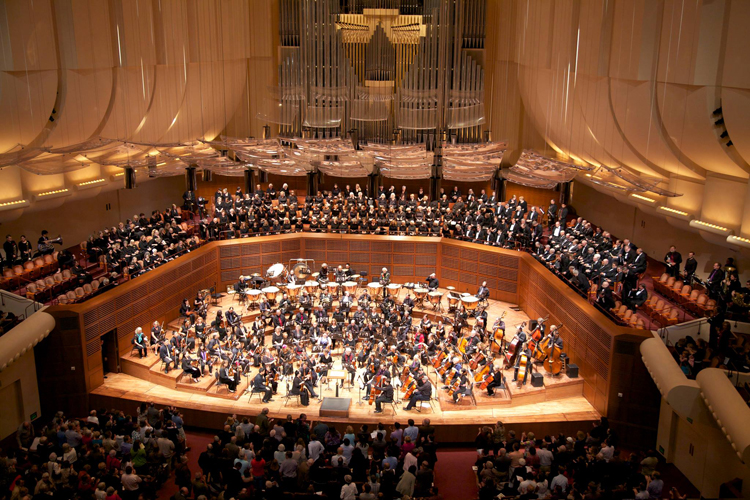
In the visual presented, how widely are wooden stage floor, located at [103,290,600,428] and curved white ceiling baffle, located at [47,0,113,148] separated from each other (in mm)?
5372

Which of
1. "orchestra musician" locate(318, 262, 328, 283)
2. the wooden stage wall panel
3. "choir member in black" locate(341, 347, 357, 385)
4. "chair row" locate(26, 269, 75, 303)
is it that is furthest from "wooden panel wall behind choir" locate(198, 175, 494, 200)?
"choir member in black" locate(341, 347, 357, 385)

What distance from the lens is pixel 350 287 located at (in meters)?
17.9

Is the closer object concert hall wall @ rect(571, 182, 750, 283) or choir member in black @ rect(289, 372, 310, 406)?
choir member in black @ rect(289, 372, 310, 406)

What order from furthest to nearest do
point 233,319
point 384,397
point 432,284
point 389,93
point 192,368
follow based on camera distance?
point 389,93 < point 432,284 < point 233,319 < point 192,368 < point 384,397

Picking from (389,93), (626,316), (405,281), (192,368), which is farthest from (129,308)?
(389,93)

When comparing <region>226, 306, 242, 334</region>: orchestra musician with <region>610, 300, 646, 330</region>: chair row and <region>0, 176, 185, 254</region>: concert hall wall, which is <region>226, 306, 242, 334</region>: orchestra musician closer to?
<region>0, 176, 185, 254</region>: concert hall wall

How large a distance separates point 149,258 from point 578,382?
410 inches

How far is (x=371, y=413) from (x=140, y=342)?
551 centimetres

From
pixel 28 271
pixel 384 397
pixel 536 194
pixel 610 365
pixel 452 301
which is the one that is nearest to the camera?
pixel 610 365

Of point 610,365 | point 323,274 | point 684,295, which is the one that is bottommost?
point 323,274

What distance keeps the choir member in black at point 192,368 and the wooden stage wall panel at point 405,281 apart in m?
1.69

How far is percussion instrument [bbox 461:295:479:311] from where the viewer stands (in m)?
16.5

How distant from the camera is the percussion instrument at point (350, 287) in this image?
57.3 feet

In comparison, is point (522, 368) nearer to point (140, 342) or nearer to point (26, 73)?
point (140, 342)
